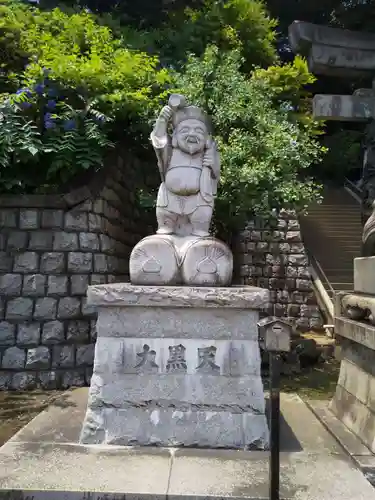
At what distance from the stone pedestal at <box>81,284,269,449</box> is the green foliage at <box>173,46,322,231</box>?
3922 mm

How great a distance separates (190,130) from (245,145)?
3535mm

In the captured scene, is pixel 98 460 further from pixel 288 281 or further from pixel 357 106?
pixel 288 281

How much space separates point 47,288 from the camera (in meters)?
7.80

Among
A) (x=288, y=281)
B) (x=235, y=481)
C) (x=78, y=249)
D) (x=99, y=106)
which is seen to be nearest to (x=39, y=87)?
(x=99, y=106)

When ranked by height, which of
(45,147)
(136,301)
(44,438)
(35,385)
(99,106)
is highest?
(99,106)

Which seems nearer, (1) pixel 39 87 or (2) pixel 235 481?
(2) pixel 235 481

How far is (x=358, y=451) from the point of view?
12.5ft

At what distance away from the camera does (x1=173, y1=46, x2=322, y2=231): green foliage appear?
773cm

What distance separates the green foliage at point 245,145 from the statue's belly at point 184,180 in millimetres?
3104

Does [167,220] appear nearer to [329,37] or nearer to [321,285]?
[329,37]

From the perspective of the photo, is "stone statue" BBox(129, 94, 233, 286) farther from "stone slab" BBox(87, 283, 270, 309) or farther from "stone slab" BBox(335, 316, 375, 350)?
"stone slab" BBox(335, 316, 375, 350)

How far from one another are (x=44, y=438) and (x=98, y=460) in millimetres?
693

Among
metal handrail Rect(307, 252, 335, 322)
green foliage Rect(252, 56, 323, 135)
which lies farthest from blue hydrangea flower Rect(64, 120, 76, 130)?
metal handrail Rect(307, 252, 335, 322)

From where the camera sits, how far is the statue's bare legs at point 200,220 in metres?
4.52
